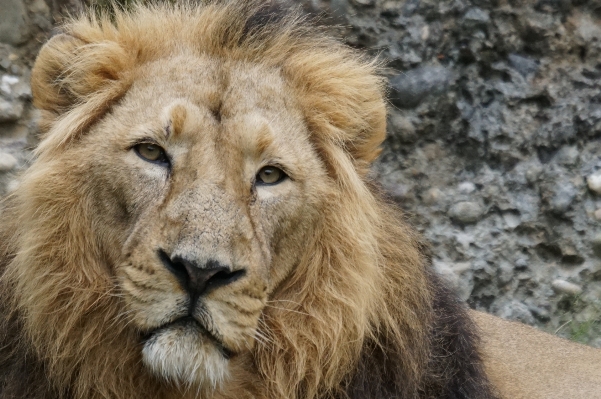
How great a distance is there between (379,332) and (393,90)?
2869 millimetres

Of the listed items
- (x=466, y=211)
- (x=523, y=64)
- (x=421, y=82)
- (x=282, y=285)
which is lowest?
(x=466, y=211)

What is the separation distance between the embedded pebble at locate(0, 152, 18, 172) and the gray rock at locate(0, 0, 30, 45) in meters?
0.67

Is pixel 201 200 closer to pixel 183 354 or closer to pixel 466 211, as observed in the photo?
pixel 183 354

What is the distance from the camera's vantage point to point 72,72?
3.31m

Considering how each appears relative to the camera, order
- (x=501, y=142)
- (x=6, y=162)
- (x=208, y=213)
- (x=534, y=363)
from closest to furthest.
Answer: (x=208, y=213) < (x=534, y=363) < (x=6, y=162) < (x=501, y=142)

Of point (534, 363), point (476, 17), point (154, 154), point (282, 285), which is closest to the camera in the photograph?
point (154, 154)

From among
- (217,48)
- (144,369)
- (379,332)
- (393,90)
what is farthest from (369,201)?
(393,90)

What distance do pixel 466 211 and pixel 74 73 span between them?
133 inches

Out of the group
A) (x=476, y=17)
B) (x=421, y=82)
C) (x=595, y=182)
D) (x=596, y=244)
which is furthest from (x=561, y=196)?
(x=476, y=17)

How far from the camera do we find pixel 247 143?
10.1 feet

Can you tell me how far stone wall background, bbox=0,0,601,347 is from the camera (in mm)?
5848

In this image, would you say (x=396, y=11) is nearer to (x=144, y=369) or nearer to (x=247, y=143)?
(x=247, y=143)

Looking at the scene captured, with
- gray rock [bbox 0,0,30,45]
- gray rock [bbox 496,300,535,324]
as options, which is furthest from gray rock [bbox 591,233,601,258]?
gray rock [bbox 0,0,30,45]

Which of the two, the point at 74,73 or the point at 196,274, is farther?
the point at 74,73
